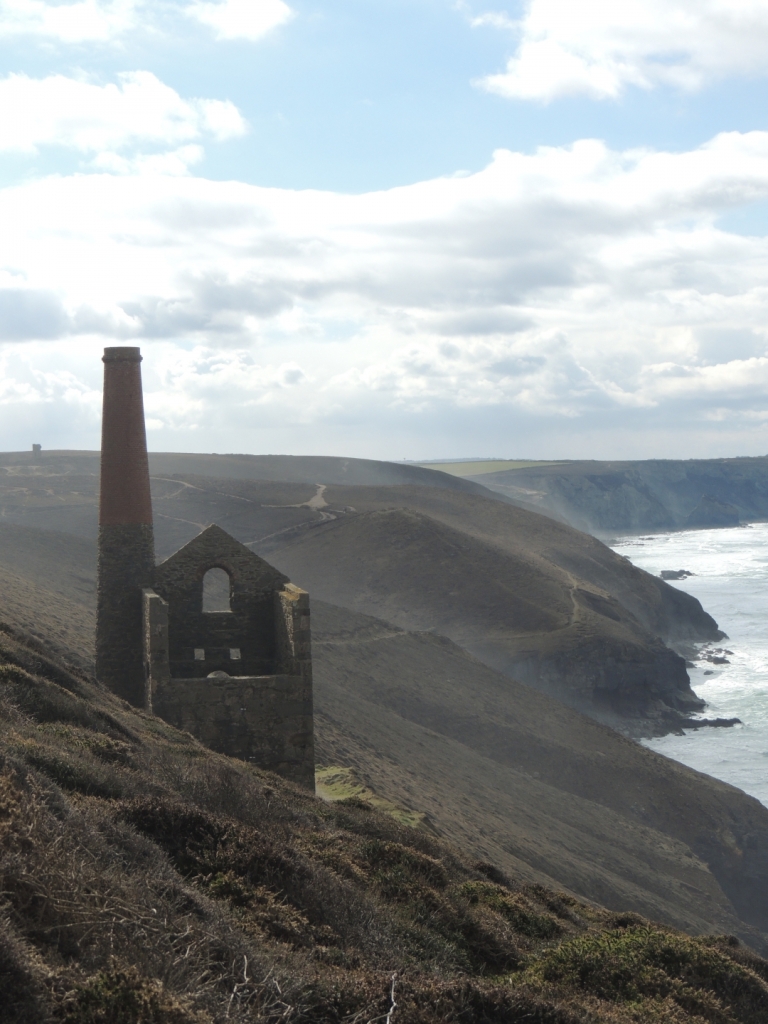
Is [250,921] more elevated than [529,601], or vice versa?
[250,921]

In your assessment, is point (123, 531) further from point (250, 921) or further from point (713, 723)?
point (713, 723)

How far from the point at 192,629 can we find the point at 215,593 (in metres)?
30.1

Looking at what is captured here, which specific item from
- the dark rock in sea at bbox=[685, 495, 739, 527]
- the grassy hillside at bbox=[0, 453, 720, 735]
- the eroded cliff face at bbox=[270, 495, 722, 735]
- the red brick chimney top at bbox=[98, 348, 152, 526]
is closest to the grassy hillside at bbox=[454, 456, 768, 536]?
the dark rock in sea at bbox=[685, 495, 739, 527]

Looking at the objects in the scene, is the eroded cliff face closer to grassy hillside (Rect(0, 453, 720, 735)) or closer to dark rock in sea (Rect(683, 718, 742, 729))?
grassy hillside (Rect(0, 453, 720, 735))

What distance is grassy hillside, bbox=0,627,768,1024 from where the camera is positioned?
15.4 feet

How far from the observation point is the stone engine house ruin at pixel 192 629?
16.8 m

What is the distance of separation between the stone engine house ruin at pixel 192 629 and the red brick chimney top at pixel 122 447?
0.07ft

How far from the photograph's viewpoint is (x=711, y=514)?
624 feet

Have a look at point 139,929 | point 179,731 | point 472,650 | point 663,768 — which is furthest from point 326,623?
point 139,929

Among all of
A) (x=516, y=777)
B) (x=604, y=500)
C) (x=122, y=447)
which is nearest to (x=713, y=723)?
(x=516, y=777)

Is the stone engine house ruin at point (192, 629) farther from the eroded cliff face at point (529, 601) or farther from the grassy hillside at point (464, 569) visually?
the grassy hillside at point (464, 569)

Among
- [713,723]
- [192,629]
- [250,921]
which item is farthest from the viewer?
[713,723]

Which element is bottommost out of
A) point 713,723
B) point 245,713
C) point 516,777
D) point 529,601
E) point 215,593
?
point 713,723

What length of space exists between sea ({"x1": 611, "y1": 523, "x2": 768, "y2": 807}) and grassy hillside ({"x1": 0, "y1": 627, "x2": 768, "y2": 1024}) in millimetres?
32586
